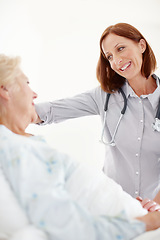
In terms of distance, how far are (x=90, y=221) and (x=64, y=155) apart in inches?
9.8

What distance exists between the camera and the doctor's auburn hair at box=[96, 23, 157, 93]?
1555 millimetres

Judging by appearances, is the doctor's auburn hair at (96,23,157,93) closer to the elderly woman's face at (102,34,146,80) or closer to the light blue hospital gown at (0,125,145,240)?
the elderly woman's face at (102,34,146,80)

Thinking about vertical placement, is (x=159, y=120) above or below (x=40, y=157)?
below

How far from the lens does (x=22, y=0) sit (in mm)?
2293

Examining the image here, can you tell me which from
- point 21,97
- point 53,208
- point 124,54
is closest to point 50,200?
point 53,208

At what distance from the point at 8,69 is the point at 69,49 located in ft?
5.65

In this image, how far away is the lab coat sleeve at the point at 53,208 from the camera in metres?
0.79

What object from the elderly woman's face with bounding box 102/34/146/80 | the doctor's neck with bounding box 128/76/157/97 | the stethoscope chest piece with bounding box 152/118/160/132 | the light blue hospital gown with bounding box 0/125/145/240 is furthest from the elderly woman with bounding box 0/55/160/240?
the doctor's neck with bounding box 128/76/157/97

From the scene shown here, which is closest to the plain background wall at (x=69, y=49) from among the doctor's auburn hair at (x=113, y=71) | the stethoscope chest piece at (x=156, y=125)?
the doctor's auburn hair at (x=113, y=71)

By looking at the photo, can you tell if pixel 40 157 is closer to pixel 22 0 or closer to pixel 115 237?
pixel 115 237

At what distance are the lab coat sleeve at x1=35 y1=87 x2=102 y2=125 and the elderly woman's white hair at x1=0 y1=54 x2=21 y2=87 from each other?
459 mm

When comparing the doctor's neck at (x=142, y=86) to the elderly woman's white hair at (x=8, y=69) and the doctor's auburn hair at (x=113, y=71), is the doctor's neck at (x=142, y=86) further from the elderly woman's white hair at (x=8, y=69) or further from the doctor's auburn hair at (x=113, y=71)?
the elderly woman's white hair at (x=8, y=69)

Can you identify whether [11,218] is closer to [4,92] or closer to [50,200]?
[50,200]

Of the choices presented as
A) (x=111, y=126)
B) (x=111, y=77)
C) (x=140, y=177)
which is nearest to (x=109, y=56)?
(x=111, y=77)
